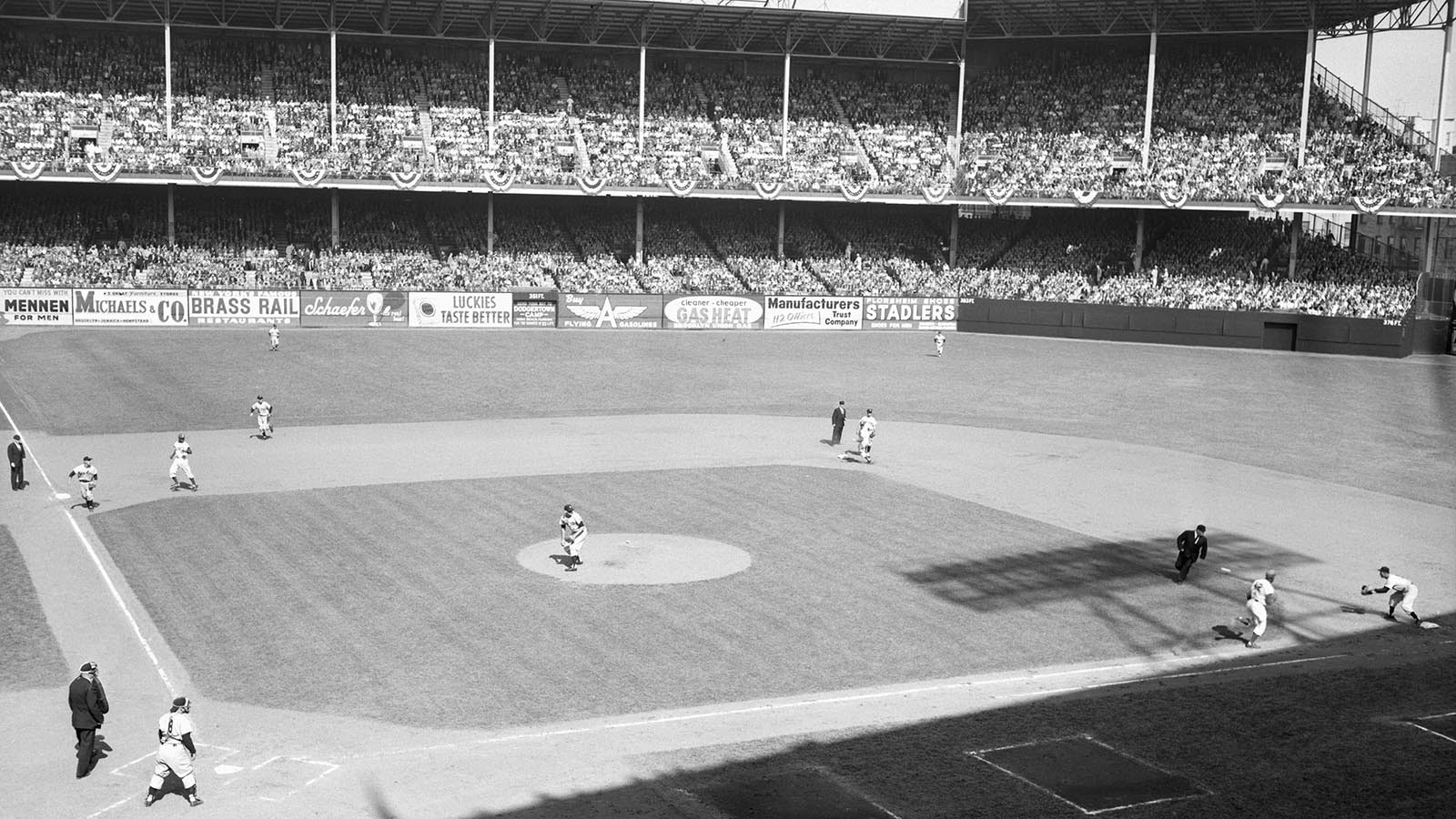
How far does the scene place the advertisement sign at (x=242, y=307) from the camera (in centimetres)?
5656

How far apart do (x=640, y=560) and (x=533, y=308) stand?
37.8m

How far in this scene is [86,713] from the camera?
15.1m

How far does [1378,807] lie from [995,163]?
61.8 meters

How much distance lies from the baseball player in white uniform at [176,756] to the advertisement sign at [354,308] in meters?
45.8

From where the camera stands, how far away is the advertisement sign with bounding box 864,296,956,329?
215 feet

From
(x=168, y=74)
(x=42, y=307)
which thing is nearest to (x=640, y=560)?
(x=42, y=307)

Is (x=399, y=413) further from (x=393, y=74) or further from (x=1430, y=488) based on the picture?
(x=393, y=74)

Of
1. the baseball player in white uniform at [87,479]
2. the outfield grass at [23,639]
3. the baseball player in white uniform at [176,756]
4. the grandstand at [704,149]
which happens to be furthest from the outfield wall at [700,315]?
the baseball player in white uniform at [176,756]

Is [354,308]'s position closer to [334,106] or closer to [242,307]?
[242,307]

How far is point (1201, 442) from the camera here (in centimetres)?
3934

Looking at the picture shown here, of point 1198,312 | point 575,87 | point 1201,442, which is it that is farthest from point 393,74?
point 1201,442

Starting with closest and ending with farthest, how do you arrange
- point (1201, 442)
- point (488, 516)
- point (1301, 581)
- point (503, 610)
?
point (503, 610)
point (1301, 581)
point (488, 516)
point (1201, 442)

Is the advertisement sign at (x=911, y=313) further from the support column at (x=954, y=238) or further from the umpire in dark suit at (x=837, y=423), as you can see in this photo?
the umpire in dark suit at (x=837, y=423)

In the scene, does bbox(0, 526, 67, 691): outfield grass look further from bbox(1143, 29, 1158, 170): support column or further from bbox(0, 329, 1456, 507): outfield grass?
bbox(1143, 29, 1158, 170): support column
